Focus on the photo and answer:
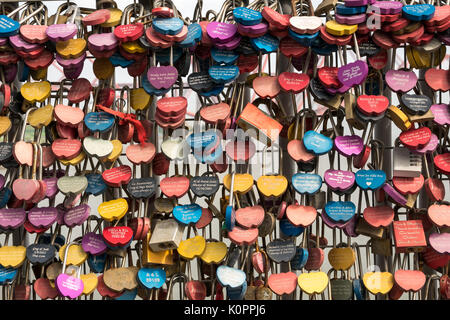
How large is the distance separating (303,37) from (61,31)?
559 millimetres

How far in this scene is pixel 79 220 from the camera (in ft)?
4.82

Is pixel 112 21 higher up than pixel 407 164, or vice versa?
pixel 112 21

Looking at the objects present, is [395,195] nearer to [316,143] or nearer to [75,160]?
[316,143]

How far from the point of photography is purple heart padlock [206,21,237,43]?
1.44 metres

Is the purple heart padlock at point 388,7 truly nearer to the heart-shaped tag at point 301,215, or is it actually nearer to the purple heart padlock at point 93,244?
the heart-shaped tag at point 301,215

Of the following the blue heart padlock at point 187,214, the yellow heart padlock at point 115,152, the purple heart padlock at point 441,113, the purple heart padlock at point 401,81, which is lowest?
the blue heart padlock at point 187,214

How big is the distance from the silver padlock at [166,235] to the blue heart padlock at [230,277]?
117mm

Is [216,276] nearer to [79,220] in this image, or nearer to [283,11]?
[79,220]

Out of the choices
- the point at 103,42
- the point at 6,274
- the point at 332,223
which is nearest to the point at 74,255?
the point at 6,274

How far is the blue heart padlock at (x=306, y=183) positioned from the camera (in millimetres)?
1425

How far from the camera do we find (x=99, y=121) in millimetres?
1487


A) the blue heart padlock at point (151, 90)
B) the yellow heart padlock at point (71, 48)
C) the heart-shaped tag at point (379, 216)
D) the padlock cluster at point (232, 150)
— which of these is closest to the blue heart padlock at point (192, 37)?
the padlock cluster at point (232, 150)

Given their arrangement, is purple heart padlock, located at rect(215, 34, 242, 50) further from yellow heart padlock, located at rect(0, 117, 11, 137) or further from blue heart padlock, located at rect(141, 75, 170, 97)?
yellow heart padlock, located at rect(0, 117, 11, 137)
